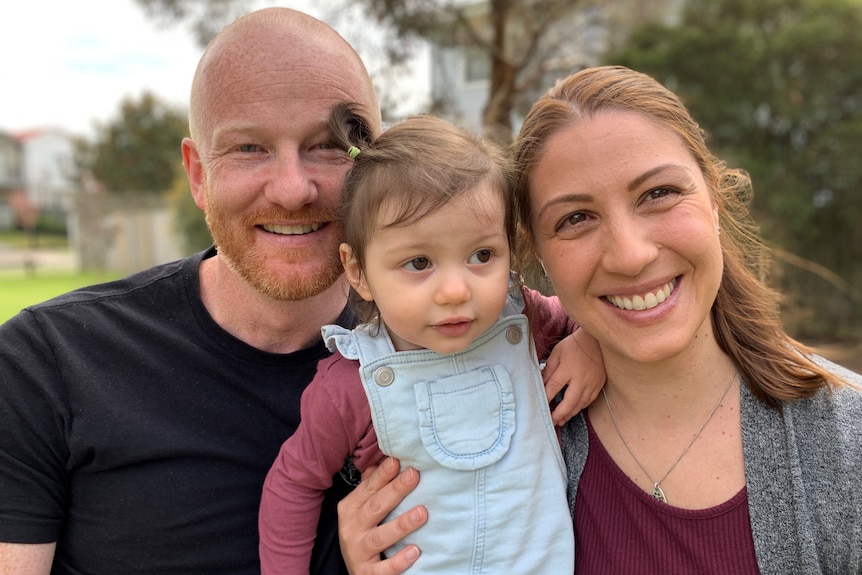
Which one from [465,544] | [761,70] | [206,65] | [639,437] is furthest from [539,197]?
[761,70]

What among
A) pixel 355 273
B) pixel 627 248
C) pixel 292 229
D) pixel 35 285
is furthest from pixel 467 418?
pixel 35 285

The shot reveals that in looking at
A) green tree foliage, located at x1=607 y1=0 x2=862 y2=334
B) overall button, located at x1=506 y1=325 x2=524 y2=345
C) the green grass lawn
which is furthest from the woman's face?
the green grass lawn

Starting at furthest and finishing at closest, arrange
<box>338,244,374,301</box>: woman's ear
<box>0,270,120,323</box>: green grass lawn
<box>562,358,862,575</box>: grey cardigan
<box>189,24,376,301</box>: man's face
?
<box>0,270,120,323</box>: green grass lawn, <box>189,24,376,301</box>: man's face, <box>338,244,374,301</box>: woman's ear, <box>562,358,862,575</box>: grey cardigan

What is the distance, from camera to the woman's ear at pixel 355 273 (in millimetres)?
2020

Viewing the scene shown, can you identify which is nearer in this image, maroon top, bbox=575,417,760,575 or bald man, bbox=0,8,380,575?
maroon top, bbox=575,417,760,575

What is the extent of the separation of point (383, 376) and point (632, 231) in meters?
0.79

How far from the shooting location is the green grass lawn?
743 inches

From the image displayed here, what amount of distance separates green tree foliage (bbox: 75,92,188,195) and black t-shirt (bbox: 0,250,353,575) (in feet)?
123

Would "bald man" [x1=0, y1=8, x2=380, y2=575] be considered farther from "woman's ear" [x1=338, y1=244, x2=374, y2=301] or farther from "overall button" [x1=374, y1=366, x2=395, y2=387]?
"overall button" [x1=374, y1=366, x2=395, y2=387]

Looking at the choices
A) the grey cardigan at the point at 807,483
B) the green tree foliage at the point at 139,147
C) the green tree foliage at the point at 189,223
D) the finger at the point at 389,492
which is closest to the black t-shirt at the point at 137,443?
the finger at the point at 389,492

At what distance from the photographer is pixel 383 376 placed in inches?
76.7

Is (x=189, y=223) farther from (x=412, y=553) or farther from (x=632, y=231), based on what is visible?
(x=632, y=231)

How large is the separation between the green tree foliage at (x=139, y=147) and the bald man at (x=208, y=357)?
37416 mm

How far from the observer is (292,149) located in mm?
2273
